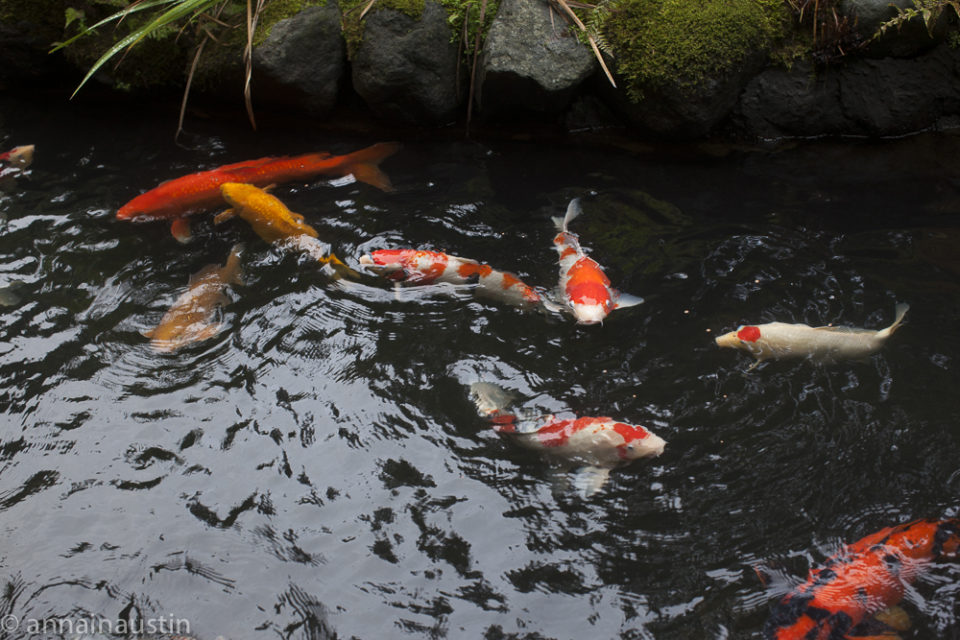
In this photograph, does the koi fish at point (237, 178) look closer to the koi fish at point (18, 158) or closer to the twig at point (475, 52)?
the twig at point (475, 52)

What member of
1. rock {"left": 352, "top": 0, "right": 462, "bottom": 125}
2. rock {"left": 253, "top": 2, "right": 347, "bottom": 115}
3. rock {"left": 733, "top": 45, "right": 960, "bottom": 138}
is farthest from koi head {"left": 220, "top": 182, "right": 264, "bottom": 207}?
rock {"left": 733, "top": 45, "right": 960, "bottom": 138}

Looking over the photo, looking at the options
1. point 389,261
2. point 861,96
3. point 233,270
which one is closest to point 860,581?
point 389,261

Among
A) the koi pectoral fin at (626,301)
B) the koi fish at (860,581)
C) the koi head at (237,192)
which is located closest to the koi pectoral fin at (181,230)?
the koi head at (237,192)

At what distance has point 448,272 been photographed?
16.1 ft

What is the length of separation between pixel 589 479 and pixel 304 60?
16.6 ft

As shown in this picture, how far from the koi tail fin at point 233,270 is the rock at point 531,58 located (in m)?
2.85

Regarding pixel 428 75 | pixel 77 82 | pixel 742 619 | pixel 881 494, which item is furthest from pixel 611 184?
pixel 77 82

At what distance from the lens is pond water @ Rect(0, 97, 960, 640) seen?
3182mm

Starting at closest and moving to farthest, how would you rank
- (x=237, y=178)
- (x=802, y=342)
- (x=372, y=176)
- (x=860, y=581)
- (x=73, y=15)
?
(x=860, y=581) → (x=802, y=342) → (x=237, y=178) → (x=372, y=176) → (x=73, y=15)

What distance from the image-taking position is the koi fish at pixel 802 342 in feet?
14.0

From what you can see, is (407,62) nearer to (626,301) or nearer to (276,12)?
(276,12)

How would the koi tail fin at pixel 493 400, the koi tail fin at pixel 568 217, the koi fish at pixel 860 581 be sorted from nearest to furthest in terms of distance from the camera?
the koi fish at pixel 860 581
the koi tail fin at pixel 493 400
the koi tail fin at pixel 568 217

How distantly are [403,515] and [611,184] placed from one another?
149 inches

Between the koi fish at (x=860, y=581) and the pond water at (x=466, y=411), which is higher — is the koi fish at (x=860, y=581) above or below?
below
